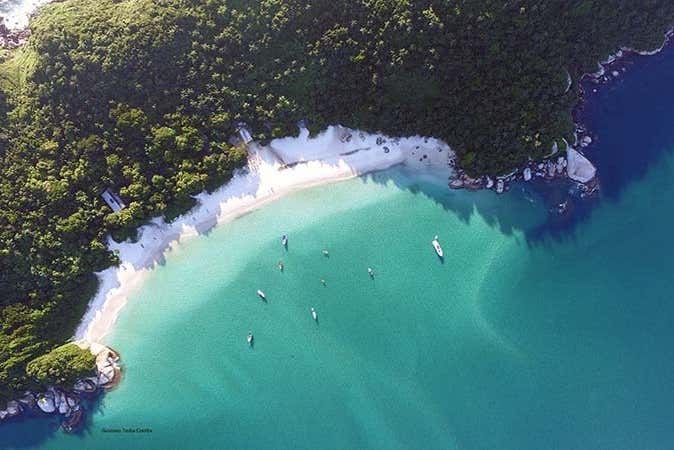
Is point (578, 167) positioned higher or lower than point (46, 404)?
lower

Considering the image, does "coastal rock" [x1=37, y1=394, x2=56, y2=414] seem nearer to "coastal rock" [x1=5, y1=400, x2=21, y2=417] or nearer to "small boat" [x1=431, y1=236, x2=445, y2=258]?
"coastal rock" [x1=5, y1=400, x2=21, y2=417]

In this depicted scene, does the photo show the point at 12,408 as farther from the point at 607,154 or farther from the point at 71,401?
the point at 607,154

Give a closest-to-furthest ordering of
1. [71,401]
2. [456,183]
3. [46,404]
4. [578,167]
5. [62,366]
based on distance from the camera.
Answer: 1. [62,366]
2. [46,404]
3. [71,401]
4. [578,167]
5. [456,183]

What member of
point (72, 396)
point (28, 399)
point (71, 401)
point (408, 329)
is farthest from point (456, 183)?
point (28, 399)

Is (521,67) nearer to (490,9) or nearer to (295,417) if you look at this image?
(490,9)

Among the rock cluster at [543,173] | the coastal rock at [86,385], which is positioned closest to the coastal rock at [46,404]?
the coastal rock at [86,385]

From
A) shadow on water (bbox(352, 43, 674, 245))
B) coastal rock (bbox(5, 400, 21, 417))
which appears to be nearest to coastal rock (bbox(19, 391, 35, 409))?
coastal rock (bbox(5, 400, 21, 417))

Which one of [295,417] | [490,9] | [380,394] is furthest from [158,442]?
[490,9]

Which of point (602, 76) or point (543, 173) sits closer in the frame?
point (543, 173)
